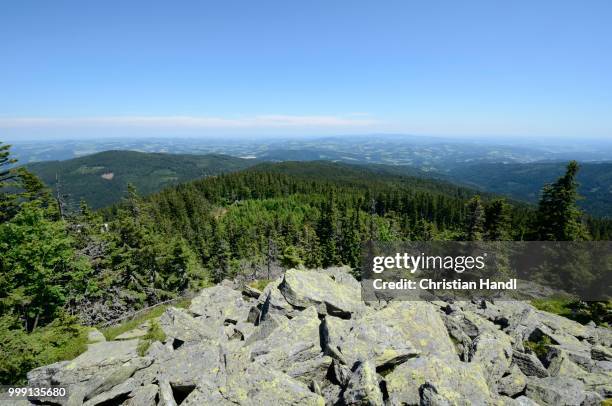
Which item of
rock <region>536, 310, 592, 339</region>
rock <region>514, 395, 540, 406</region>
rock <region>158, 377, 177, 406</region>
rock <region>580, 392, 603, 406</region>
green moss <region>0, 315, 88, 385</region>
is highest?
rock <region>158, 377, 177, 406</region>

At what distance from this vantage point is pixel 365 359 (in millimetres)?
9242

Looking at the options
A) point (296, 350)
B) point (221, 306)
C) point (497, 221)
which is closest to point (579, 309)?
point (497, 221)

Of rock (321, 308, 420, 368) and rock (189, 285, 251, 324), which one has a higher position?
rock (321, 308, 420, 368)

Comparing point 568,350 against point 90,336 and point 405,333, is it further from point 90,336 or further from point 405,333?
point 90,336

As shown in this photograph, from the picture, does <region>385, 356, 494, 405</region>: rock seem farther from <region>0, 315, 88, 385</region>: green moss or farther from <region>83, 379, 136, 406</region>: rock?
<region>0, 315, 88, 385</region>: green moss

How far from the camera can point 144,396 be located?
832cm

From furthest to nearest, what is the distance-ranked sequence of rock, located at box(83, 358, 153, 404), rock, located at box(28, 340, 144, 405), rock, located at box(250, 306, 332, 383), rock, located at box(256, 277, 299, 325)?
rock, located at box(256, 277, 299, 325), rock, located at box(250, 306, 332, 383), rock, located at box(28, 340, 144, 405), rock, located at box(83, 358, 153, 404)

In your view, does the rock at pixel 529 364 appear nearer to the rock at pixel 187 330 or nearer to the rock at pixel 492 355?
the rock at pixel 492 355

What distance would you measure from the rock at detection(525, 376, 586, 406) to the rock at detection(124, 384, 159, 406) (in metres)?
11.2

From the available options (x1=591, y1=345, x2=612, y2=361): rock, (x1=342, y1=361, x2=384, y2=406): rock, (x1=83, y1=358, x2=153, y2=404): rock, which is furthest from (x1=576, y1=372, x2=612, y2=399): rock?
Result: (x1=83, y1=358, x2=153, y2=404): rock

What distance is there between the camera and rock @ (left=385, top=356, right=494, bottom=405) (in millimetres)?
7570

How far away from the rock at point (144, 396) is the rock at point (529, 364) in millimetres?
12114

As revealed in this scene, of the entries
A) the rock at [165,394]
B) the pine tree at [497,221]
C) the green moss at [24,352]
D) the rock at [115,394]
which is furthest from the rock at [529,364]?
the pine tree at [497,221]

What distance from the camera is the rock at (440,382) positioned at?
757 cm
